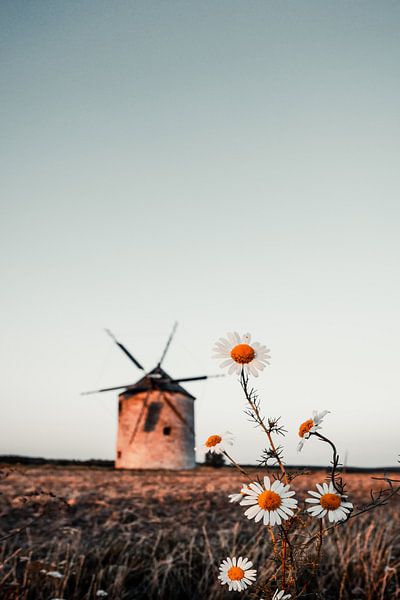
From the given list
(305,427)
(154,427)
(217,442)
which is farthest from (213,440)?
(154,427)

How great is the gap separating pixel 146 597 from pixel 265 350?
12.3 feet

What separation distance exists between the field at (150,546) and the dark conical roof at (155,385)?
19.0 meters

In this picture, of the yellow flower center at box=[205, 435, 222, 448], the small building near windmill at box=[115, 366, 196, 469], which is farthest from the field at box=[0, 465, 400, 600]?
the small building near windmill at box=[115, 366, 196, 469]

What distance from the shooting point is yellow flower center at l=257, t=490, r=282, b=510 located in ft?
4.94

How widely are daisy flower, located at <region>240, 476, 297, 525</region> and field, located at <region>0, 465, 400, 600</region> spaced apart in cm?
38

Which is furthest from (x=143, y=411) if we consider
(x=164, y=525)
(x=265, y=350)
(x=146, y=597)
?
(x=265, y=350)

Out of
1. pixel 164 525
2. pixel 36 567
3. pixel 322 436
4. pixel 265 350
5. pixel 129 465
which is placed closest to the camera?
pixel 322 436

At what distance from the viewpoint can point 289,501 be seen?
1.51 meters

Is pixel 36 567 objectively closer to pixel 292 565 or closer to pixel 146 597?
pixel 146 597

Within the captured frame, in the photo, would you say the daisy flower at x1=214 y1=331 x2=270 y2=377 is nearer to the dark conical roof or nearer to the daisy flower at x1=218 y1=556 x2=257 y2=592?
the daisy flower at x1=218 y1=556 x2=257 y2=592

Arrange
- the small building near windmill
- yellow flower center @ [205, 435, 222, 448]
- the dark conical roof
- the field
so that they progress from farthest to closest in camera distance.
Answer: the dark conical roof → the small building near windmill → the field → yellow flower center @ [205, 435, 222, 448]

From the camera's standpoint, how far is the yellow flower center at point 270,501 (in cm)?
151

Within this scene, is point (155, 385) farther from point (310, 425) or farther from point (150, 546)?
point (310, 425)

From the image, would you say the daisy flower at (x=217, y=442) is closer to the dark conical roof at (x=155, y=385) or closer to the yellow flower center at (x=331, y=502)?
the yellow flower center at (x=331, y=502)
